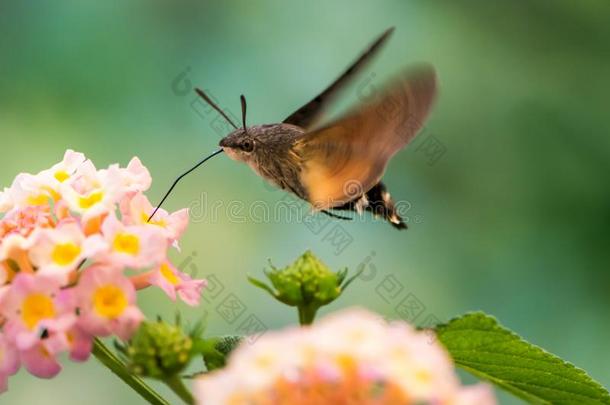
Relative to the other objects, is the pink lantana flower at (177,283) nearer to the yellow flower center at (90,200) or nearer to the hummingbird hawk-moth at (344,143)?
the yellow flower center at (90,200)

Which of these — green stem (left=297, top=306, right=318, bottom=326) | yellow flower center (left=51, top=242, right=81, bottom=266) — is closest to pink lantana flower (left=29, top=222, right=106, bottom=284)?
yellow flower center (left=51, top=242, right=81, bottom=266)

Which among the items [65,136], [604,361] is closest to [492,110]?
[604,361]

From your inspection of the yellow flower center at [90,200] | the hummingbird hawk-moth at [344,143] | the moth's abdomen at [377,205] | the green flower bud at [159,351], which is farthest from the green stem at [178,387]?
the moth's abdomen at [377,205]

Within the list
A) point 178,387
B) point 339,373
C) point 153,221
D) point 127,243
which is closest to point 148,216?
point 153,221

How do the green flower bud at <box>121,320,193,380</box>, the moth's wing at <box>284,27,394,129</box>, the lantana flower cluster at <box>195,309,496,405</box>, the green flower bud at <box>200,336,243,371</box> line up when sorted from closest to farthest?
→ the lantana flower cluster at <box>195,309,496,405</box>, the green flower bud at <box>121,320,193,380</box>, the green flower bud at <box>200,336,243,371</box>, the moth's wing at <box>284,27,394,129</box>

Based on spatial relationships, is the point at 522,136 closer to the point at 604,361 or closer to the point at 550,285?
the point at 550,285

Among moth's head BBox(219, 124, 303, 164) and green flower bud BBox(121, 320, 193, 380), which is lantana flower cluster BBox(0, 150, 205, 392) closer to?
green flower bud BBox(121, 320, 193, 380)
